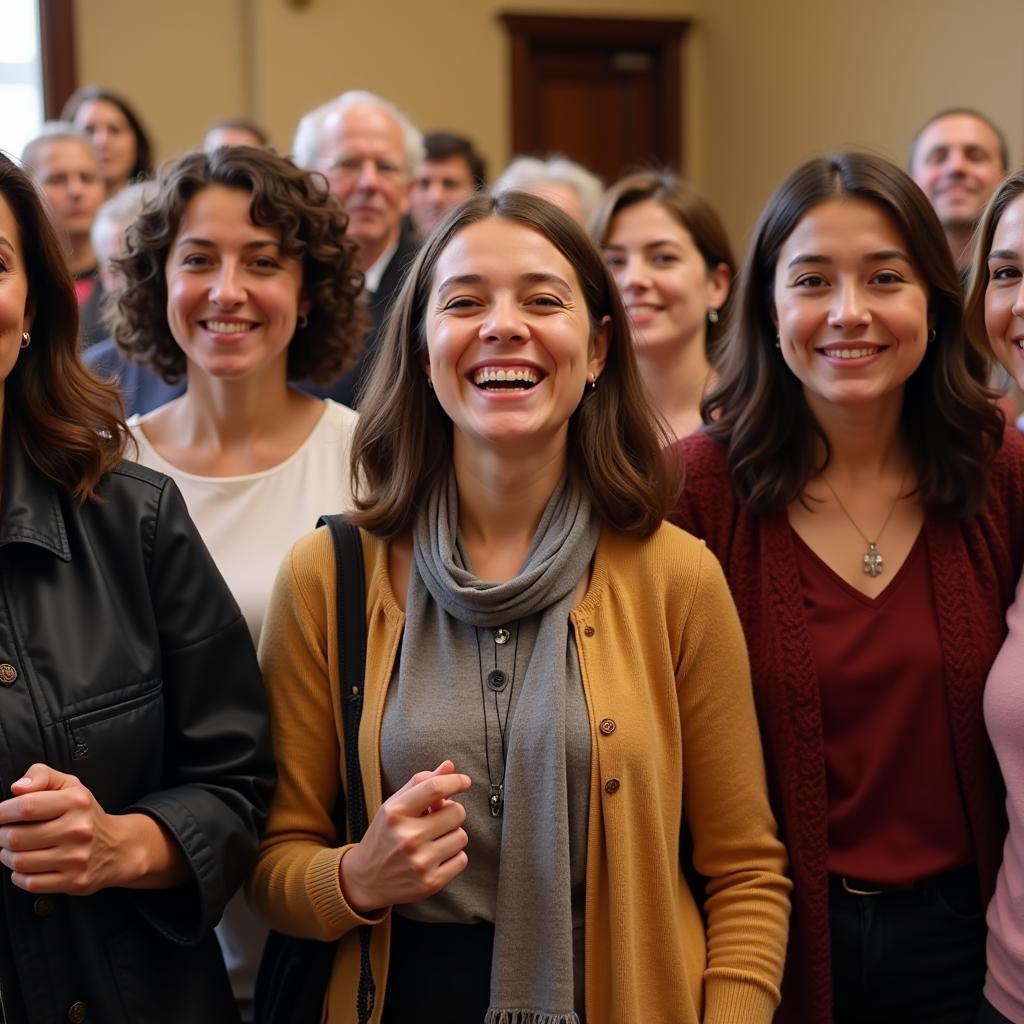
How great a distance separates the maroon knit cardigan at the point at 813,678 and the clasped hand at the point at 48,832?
932 mm

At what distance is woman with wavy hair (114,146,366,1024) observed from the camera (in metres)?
2.30

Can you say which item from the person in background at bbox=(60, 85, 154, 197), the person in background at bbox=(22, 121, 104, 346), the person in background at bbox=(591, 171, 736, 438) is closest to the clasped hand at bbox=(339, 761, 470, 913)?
the person in background at bbox=(591, 171, 736, 438)

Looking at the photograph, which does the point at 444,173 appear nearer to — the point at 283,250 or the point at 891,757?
the point at 283,250

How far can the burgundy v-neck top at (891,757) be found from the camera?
6.13ft

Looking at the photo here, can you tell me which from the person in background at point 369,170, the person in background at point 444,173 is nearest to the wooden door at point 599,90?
the person in background at point 444,173

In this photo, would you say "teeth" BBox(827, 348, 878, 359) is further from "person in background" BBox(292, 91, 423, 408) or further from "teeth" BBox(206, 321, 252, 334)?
"person in background" BBox(292, 91, 423, 408)

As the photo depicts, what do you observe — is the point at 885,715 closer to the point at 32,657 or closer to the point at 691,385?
the point at 32,657

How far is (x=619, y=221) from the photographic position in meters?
3.20

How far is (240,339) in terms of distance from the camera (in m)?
2.33

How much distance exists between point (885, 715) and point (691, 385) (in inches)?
57.6

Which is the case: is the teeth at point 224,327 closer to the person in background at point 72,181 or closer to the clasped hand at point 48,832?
the clasped hand at point 48,832

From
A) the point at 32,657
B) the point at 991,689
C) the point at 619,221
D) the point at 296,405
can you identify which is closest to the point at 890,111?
the point at 619,221

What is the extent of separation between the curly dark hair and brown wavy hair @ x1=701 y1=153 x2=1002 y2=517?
29.8 inches

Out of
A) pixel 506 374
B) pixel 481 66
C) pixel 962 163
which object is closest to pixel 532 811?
pixel 506 374
